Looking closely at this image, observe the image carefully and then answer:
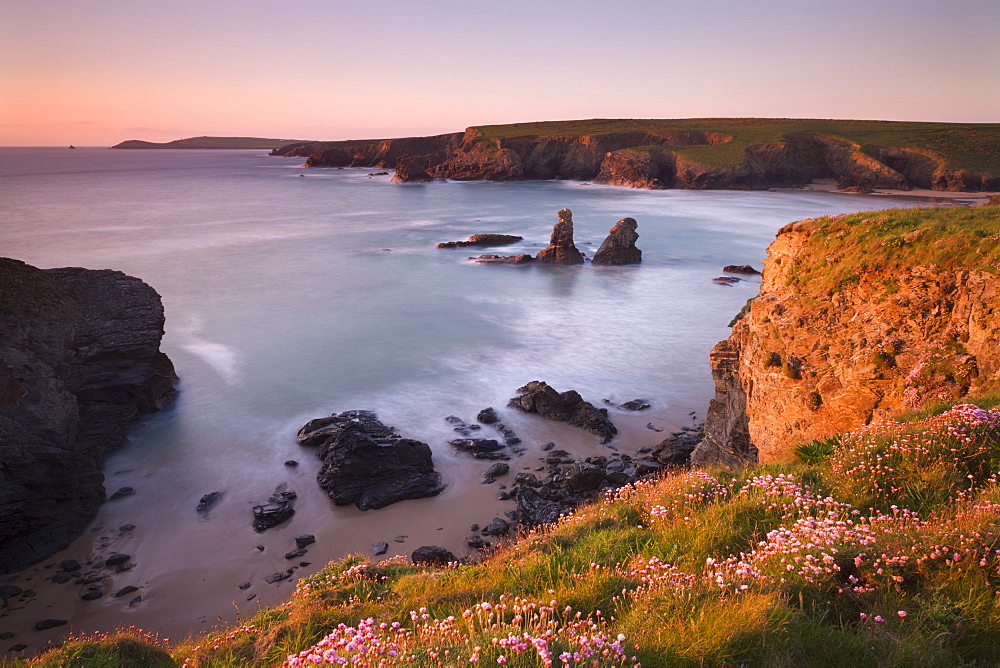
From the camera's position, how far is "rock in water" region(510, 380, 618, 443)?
17219 mm

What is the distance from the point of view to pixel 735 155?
103m

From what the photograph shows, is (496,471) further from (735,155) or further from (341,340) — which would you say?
(735,155)

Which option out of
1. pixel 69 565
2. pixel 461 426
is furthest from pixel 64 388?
pixel 461 426

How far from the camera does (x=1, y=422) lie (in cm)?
1298

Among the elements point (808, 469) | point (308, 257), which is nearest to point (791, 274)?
point (808, 469)

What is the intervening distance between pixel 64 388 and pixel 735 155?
109m

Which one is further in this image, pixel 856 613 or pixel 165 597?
pixel 165 597

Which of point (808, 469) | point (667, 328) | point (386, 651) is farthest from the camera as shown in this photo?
point (667, 328)

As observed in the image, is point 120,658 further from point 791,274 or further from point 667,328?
point 667,328

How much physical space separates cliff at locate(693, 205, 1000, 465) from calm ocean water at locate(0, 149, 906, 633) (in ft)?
17.1

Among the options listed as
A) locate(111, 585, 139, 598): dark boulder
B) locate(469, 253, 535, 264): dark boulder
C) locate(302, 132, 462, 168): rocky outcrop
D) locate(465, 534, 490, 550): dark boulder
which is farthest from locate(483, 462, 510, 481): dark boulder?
locate(302, 132, 462, 168): rocky outcrop

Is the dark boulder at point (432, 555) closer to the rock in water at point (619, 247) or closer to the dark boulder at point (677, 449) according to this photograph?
the dark boulder at point (677, 449)

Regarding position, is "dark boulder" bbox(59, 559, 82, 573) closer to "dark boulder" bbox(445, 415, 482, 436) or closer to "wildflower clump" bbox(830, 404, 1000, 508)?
"dark boulder" bbox(445, 415, 482, 436)

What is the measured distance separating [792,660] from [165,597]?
37.8 ft
